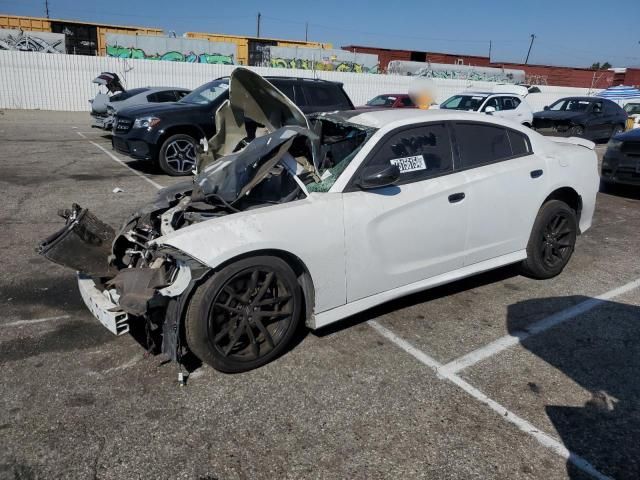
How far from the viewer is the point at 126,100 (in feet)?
44.1

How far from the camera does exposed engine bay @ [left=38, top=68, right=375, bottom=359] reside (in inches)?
127

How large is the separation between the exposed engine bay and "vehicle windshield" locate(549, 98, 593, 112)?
15379 millimetres

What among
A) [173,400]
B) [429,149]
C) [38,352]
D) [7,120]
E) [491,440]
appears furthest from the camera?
[7,120]

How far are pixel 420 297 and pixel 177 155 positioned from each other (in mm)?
6402

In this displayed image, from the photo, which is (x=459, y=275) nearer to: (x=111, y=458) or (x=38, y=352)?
(x=111, y=458)

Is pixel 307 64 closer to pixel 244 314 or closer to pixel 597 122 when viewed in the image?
pixel 597 122

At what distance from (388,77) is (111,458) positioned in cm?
2914

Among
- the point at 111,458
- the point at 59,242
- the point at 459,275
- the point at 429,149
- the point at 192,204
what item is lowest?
the point at 111,458

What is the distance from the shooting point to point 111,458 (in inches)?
98.3

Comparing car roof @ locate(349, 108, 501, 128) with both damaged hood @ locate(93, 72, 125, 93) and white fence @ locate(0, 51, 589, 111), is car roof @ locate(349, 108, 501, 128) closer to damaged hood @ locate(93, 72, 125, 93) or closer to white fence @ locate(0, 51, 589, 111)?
damaged hood @ locate(93, 72, 125, 93)

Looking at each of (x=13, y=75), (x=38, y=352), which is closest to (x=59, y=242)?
(x=38, y=352)

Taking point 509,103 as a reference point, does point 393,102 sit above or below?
below

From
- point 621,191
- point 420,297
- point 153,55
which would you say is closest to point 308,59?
Answer: point 153,55

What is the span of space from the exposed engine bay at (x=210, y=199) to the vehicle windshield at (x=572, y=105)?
1538cm
